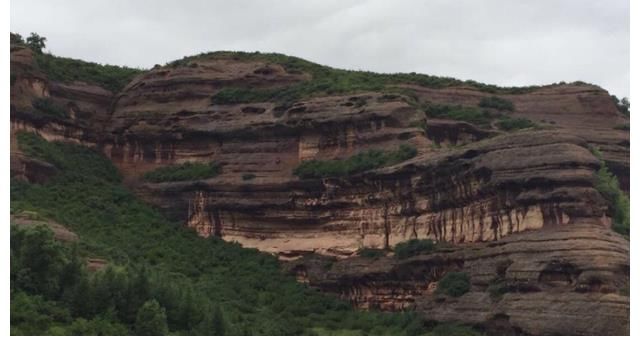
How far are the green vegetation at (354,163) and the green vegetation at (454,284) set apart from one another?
12261 millimetres

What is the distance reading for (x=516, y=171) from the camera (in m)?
60.9

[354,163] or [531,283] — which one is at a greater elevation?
[354,163]

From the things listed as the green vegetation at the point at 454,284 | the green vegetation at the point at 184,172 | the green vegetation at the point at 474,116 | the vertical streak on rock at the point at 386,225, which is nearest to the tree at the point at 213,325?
the green vegetation at the point at 454,284

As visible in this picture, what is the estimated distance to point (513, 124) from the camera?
255 ft

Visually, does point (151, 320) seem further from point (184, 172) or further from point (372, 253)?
point (184, 172)

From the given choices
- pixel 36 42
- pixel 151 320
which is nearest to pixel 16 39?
pixel 36 42

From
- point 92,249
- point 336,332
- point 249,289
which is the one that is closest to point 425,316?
point 336,332

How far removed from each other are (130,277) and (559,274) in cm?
2266

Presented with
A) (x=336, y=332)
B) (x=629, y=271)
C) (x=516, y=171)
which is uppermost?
(x=516, y=171)

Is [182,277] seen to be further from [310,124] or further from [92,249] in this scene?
[310,124]

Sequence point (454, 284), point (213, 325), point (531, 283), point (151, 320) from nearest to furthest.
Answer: point (151, 320) < point (213, 325) < point (531, 283) < point (454, 284)

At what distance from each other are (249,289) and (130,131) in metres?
23.2

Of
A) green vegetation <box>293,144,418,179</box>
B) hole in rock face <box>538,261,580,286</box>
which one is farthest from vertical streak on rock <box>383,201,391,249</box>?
hole in rock face <box>538,261,580,286</box>

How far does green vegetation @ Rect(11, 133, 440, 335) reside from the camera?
168 ft
